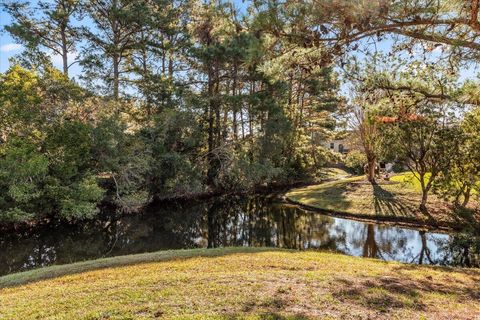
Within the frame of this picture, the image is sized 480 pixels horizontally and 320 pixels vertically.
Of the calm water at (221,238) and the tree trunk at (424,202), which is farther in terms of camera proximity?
the tree trunk at (424,202)

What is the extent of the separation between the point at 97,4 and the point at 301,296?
2026 centimetres

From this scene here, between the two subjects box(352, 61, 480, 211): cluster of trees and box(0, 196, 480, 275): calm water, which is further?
box(0, 196, 480, 275): calm water

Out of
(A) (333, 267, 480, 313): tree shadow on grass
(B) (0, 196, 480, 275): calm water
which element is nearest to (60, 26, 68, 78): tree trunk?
(B) (0, 196, 480, 275): calm water

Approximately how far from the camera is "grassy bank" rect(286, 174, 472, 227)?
13386 millimetres

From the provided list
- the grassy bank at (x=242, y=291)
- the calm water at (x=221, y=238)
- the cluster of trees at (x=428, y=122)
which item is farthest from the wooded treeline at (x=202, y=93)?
the grassy bank at (x=242, y=291)

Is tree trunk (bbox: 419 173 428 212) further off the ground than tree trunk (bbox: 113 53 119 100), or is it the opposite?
tree trunk (bbox: 113 53 119 100)

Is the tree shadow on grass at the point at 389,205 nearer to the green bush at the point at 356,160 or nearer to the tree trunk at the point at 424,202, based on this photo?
the tree trunk at the point at 424,202

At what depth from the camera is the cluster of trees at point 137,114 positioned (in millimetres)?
12359

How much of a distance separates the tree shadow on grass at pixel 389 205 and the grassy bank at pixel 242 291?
7.74m

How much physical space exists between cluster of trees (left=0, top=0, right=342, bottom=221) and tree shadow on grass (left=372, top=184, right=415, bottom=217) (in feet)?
21.0

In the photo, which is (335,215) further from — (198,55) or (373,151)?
(198,55)

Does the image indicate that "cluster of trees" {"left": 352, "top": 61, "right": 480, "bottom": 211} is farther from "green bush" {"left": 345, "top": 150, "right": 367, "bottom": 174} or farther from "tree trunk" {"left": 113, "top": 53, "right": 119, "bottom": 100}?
"tree trunk" {"left": 113, "top": 53, "right": 119, "bottom": 100}

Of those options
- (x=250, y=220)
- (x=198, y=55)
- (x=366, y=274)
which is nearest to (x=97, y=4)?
(x=198, y=55)

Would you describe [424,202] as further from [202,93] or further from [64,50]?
[64,50]
